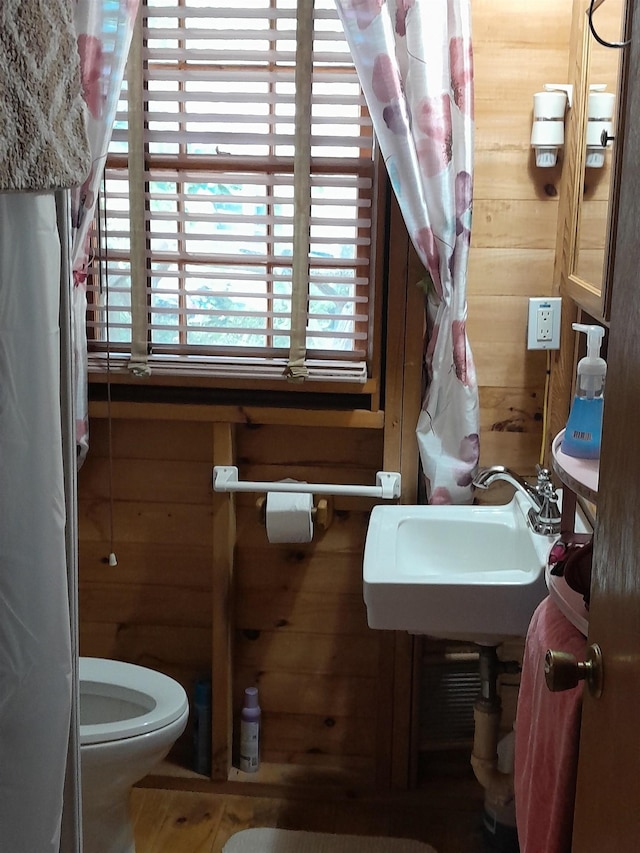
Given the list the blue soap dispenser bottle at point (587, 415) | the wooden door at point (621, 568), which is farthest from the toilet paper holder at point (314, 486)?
the wooden door at point (621, 568)

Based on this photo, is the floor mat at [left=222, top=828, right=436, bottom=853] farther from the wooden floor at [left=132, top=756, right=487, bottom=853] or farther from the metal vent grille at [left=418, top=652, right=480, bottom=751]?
the metal vent grille at [left=418, top=652, right=480, bottom=751]

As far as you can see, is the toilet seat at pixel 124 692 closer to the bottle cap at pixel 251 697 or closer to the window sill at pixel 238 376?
the bottle cap at pixel 251 697

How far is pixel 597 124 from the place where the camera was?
1.97 m

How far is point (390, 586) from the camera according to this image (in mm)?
1975

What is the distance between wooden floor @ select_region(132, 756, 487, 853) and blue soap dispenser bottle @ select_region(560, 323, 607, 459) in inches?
47.3

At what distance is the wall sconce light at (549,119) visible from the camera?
87.9 inches

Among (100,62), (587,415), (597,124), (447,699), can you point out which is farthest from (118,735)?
(597,124)

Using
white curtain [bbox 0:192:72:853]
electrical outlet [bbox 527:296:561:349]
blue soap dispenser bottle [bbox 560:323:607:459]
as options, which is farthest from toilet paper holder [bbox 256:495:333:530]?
white curtain [bbox 0:192:72:853]

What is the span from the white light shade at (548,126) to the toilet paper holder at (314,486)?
2.62 ft

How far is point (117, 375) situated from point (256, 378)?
335 mm

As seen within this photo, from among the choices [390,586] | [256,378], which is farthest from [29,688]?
[256,378]

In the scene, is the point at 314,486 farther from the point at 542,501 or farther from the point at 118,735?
the point at 118,735

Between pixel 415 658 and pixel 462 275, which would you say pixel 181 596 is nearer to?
pixel 415 658

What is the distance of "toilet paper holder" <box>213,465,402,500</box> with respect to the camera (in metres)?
2.42
